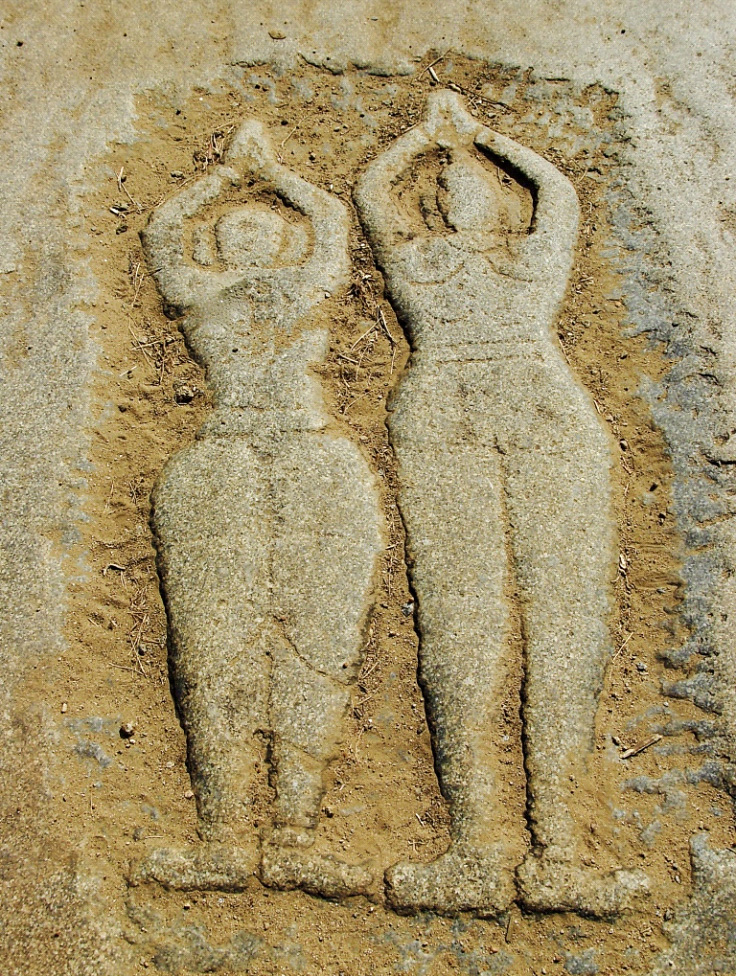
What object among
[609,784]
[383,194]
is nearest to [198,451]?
[383,194]

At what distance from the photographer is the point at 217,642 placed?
275 centimetres

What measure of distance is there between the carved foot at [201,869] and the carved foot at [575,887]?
84 centimetres

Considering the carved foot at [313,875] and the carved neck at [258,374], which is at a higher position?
the carved neck at [258,374]

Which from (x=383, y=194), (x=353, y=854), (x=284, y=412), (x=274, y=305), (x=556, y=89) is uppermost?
(x=556, y=89)

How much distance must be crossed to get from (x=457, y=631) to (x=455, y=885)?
30.8 inches

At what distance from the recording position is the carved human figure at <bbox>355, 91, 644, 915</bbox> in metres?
2.52

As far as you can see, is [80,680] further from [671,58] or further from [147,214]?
[671,58]

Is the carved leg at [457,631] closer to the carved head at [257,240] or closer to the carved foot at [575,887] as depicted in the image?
the carved foot at [575,887]

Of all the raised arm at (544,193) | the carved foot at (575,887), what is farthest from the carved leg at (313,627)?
the raised arm at (544,193)

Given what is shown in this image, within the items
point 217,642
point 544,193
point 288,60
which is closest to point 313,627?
point 217,642

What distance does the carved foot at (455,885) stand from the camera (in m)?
2.44

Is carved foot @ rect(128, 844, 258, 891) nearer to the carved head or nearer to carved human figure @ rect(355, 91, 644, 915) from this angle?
carved human figure @ rect(355, 91, 644, 915)

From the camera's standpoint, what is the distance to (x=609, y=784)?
8.56 ft

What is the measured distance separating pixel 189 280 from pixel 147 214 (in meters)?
0.45
